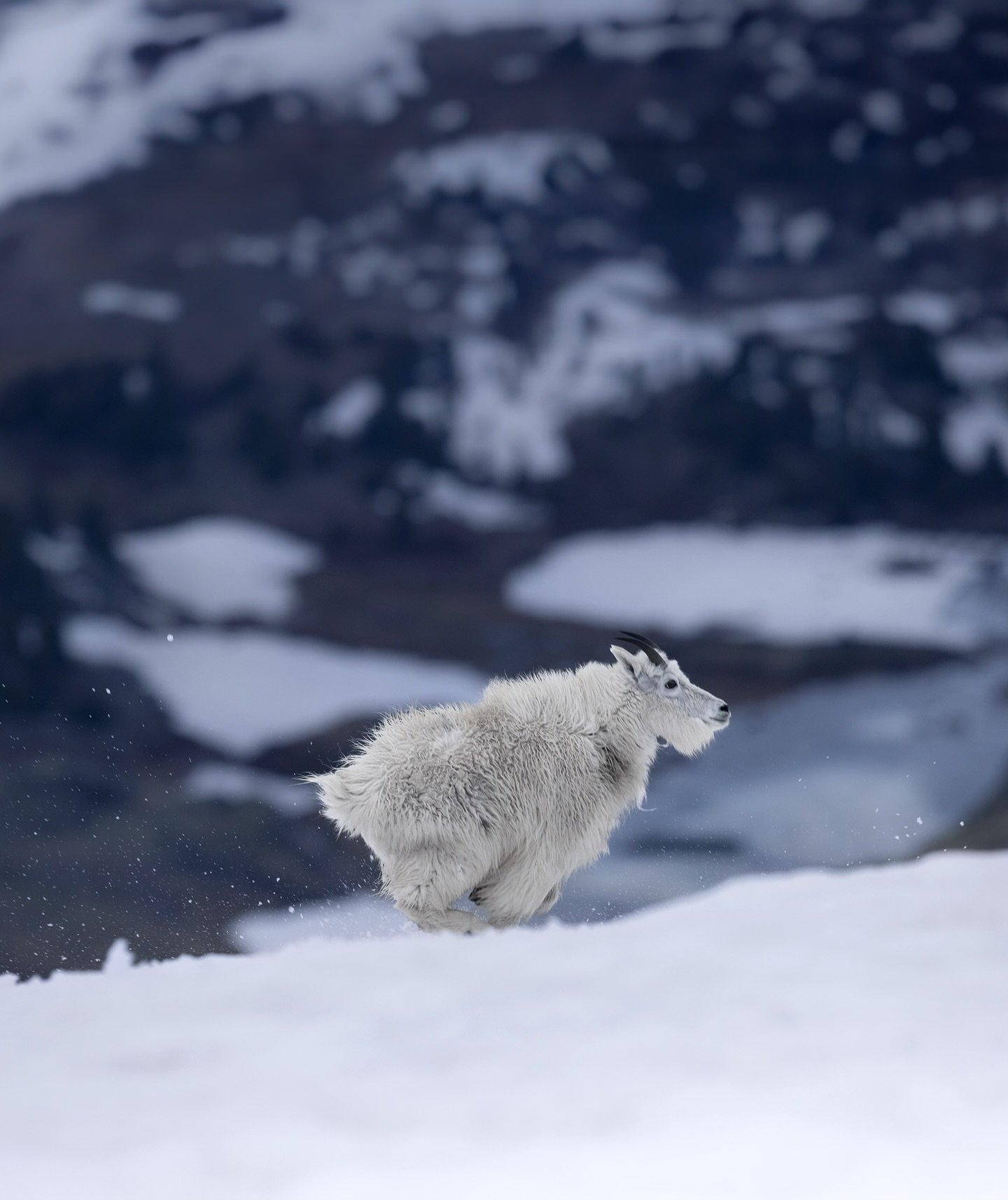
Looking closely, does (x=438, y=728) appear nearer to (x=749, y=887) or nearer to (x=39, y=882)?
(x=749, y=887)

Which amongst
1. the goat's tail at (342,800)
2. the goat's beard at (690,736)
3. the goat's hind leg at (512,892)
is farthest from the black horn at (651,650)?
the goat's tail at (342,800)

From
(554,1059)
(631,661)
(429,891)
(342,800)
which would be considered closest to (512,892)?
(429,891)

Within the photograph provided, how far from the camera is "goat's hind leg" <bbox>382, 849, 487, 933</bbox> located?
6.80m

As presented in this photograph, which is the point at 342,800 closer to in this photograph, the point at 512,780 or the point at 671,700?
the point at 512,780

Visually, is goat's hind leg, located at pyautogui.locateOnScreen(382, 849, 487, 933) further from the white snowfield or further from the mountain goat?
the white snowfield

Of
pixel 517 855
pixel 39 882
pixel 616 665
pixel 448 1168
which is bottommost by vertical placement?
pixel 39 882

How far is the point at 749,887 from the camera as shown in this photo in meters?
6.62

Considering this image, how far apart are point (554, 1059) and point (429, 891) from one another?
186 centimetres

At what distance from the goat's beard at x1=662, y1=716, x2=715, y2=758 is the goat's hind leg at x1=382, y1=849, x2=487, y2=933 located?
66.5 inches

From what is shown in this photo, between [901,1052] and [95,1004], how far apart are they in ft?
12.0

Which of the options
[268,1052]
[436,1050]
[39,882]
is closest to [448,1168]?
[436,1050]

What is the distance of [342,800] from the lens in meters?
7.14

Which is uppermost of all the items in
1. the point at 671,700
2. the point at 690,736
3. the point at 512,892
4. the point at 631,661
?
the point at 631,661

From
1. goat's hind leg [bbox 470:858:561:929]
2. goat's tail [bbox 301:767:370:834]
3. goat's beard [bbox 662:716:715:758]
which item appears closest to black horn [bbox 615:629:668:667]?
goat's beard [bbox 662:716:715:758]
